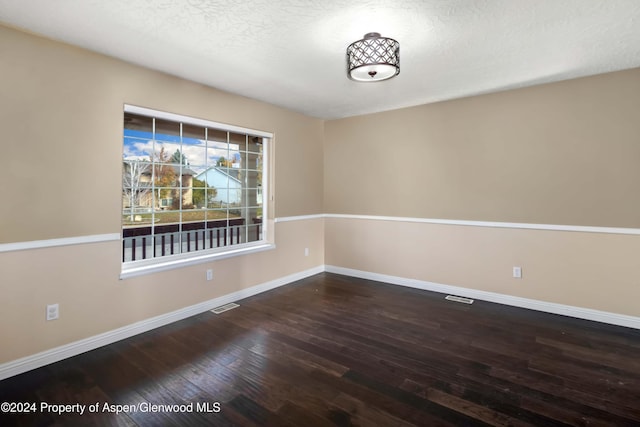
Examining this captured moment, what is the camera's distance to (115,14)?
6.67 feet

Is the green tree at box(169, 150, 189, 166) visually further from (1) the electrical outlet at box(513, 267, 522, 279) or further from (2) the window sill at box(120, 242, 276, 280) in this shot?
(1) the electrical outlet at box(513, 267, 522, 279)

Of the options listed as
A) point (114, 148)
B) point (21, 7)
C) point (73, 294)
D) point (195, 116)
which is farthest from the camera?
point (195, 116)

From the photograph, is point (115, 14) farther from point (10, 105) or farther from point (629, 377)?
point (629, 377)

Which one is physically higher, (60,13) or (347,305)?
(60,13)

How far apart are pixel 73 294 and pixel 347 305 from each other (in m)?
2.56

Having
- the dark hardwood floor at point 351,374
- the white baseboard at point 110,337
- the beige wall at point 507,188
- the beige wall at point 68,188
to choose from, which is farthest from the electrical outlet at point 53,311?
the beige wall at point 507,188

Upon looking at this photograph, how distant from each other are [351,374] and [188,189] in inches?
97.5

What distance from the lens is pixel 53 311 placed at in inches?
93.2

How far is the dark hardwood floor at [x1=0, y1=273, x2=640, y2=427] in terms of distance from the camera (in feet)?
5.93

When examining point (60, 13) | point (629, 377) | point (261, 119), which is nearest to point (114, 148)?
point (60, 13)

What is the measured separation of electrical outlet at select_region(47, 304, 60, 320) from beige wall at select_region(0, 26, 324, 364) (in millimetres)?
30

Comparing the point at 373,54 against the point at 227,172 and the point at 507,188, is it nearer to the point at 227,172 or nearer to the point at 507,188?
the point at 227,172

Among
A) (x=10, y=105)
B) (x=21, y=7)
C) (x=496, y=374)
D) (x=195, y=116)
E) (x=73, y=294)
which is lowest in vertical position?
(x=496, y=374)

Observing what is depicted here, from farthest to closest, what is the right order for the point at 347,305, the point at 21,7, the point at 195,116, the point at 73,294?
the point at 347,305 < the point at 195,116 < the point at 73,294 < the point at 21,7
